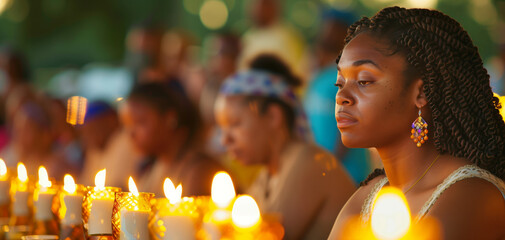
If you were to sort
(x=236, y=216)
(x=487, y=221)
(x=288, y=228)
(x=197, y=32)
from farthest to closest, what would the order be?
(x=197, y=32), (x=288, y=228), (x=487, y=221), (x=236, y=216)

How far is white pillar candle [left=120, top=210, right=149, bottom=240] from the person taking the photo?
76.7 inches

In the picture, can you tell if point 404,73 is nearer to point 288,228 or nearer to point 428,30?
point 428,30

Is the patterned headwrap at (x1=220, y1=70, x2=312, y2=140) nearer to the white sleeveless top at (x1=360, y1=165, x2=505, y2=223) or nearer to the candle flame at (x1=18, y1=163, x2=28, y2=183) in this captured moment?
the candle flame at (x1=18, y1=163, x2=28, y2=183)

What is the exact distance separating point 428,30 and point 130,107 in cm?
282

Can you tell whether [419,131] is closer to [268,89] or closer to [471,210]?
[471,210]

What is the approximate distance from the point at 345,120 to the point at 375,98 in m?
0.13

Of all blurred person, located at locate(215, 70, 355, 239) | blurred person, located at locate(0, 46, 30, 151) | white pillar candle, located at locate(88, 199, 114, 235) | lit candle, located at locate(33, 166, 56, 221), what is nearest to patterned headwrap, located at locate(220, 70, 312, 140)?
blurred person, located at locate(215, 70, 355, 239)

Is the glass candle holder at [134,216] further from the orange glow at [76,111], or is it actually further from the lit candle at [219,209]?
the orange glow at [76,111]

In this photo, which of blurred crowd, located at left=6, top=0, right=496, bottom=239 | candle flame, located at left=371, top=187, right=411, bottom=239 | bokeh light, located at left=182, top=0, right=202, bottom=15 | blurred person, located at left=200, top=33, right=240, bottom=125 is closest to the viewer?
candle flame, located at left=371, top=187, right=411, bottom=239

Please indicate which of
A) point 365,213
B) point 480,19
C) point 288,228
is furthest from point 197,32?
point 365,213

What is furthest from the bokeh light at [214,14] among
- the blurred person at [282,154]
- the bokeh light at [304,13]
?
the blurred person at [282,154]

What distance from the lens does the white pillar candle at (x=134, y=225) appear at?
1.95 meters

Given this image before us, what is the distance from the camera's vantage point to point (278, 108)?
148 inches

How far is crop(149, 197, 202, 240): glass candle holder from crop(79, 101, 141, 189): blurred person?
3540mm
